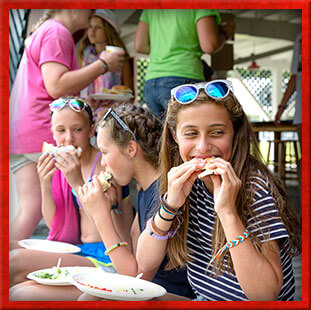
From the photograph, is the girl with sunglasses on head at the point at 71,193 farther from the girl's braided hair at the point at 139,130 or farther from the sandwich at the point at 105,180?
the girl's braided hair at the point at 139,130

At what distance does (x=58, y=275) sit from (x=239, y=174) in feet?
3.14

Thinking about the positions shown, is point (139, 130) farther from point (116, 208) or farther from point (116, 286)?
point (116, 286)

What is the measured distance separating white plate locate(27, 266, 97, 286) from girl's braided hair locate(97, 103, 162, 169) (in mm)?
631

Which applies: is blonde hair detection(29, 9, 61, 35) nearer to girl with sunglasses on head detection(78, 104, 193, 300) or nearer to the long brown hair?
girl with sunglasses on head detection(78, 104, 193, 300)

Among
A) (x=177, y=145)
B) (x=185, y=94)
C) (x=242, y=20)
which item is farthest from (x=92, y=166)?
(x=242, y=20)

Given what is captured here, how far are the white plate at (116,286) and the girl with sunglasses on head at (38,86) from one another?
2.68ft

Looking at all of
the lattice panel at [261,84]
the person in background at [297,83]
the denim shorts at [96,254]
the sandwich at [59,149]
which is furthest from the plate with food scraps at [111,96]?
the lattice panel at [261,84]

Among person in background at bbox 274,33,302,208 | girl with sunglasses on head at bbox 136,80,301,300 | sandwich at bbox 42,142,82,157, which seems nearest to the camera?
girl with sunglasses on head at bbox 136,80,301,300

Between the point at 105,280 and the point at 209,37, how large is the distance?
157cm

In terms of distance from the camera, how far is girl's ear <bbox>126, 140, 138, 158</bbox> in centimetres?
209

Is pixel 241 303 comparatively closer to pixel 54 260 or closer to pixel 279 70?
pixel 54 260

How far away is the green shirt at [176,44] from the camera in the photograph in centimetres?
254

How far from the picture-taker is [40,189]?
8.46 ft

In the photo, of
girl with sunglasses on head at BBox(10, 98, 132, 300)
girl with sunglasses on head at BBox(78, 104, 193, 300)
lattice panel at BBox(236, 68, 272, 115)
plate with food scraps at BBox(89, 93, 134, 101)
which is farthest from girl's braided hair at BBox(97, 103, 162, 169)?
lattice panel at BBox(236, 68, 272, 115)
